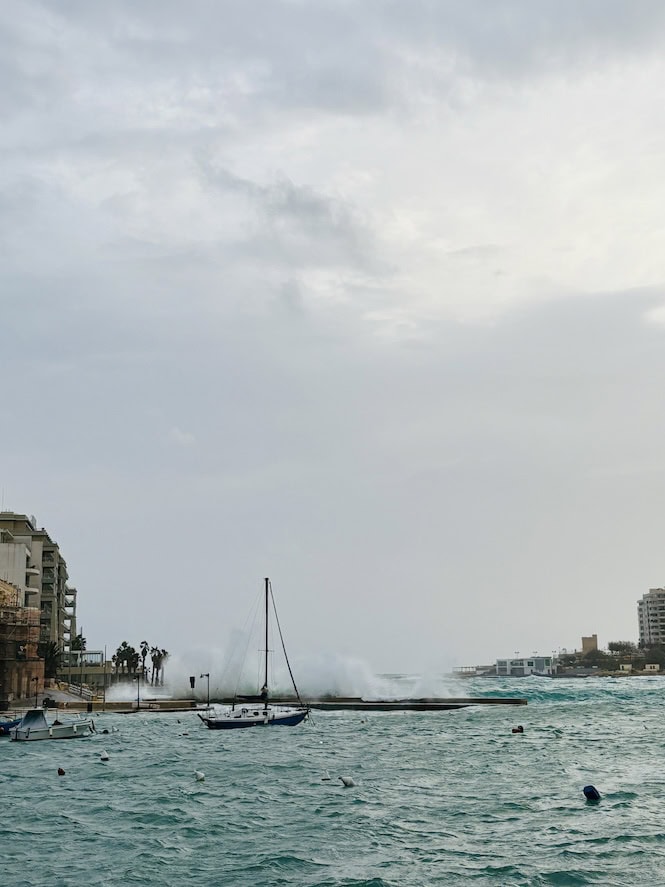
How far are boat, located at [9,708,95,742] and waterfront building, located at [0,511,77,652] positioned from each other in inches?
2506

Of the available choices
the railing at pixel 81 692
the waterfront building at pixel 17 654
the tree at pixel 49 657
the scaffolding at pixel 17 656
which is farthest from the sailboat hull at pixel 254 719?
the tree at pixel 49 657

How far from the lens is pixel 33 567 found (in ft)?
513

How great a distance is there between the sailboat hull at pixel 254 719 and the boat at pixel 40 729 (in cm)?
1549

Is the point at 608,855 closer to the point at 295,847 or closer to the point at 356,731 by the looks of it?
the point at 295,847

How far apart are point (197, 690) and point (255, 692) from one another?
1089 centimetres

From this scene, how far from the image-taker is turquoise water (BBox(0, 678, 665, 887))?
28.6 metres

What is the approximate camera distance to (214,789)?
4700cm

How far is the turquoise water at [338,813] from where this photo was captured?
2856 cm

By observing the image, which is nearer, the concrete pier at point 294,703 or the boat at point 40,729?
the boat at point 40,729

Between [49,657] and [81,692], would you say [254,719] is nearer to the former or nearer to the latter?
[81,692]

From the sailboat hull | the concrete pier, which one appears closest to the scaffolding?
the concrete pier

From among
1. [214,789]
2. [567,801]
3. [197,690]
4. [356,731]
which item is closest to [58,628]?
[197,690]

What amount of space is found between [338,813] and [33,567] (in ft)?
418

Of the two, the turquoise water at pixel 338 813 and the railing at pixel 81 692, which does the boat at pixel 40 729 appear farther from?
the railing at pixel 81 692
